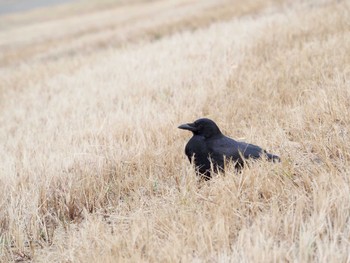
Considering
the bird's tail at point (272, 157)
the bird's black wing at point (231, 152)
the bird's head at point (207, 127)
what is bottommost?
the bird's tail at point (272, 157)

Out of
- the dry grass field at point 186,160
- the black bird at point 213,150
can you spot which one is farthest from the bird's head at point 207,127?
the dry grass field at point 186,160

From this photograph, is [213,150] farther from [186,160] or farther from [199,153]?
[186,160]

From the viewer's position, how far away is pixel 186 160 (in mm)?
4008

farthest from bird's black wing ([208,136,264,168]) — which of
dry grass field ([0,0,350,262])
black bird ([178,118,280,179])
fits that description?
dry grass field ([0,0,350,262])

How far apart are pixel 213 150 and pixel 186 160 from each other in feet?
1.90

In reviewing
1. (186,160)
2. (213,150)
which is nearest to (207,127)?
(213,150)

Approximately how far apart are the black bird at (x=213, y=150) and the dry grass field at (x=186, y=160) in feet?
0.40

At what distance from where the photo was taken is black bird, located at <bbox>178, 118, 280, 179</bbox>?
3.45 meters

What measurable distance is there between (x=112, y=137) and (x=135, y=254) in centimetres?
240

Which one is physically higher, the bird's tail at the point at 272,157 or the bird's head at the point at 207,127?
the bird's head at the point at 207,127

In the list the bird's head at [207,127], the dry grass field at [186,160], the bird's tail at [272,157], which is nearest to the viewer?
the dry grass field at [186,160]

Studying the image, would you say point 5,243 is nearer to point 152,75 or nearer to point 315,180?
point 315,180

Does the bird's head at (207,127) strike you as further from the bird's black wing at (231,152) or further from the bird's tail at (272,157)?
the bird's tail at (272,157)

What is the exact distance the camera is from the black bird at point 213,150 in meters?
3.45
